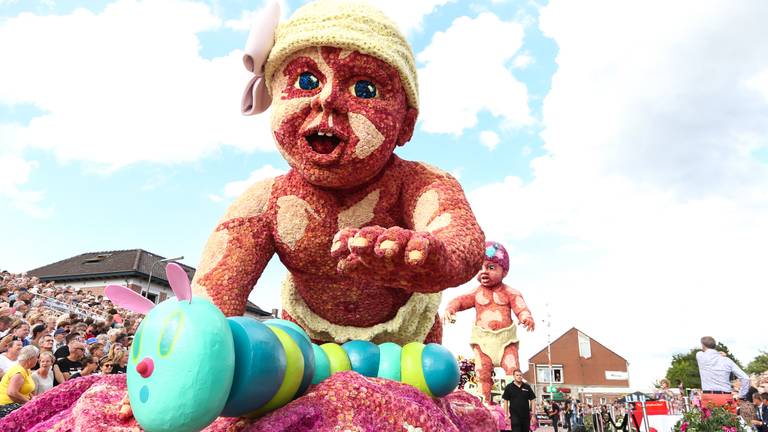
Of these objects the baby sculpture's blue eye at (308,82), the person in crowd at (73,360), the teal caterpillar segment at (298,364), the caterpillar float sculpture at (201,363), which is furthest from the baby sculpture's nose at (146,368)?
the person in crowd at (73,360)

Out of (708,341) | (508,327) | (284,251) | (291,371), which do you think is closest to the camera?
(291,371)

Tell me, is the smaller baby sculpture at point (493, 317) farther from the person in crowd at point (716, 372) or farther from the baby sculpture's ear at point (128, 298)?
the baby sculpture's ear at point (128, 298)

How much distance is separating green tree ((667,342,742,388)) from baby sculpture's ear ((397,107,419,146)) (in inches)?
1545

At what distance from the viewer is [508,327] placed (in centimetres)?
595

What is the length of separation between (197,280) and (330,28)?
1027 millimetres

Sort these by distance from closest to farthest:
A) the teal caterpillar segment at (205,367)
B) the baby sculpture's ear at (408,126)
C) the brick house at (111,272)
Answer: the teal caterpillar segment at (205,367), the baby sculpture's ear at (408,126), the brick house at (111,272)

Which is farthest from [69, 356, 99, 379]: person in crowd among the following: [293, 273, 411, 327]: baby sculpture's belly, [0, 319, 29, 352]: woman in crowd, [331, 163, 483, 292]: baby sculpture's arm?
[331, 163, 483, 292]: baby sculpture's arm

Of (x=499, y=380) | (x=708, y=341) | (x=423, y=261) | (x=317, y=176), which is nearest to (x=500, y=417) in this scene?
(x=317, y=176)

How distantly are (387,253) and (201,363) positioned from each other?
481 millimetres

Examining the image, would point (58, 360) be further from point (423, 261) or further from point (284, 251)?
point (423, 261)

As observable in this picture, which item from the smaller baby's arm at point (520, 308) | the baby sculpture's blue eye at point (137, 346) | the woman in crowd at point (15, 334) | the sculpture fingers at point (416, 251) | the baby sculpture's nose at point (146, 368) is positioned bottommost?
the baby sculpture's nose at point (146, 368)

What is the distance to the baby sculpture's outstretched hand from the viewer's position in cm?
133

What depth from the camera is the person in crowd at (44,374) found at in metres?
4.38

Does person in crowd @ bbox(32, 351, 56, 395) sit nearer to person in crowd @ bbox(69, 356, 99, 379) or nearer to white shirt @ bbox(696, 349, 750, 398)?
person in crowd @ bbox(69, 356, 99, 379)
